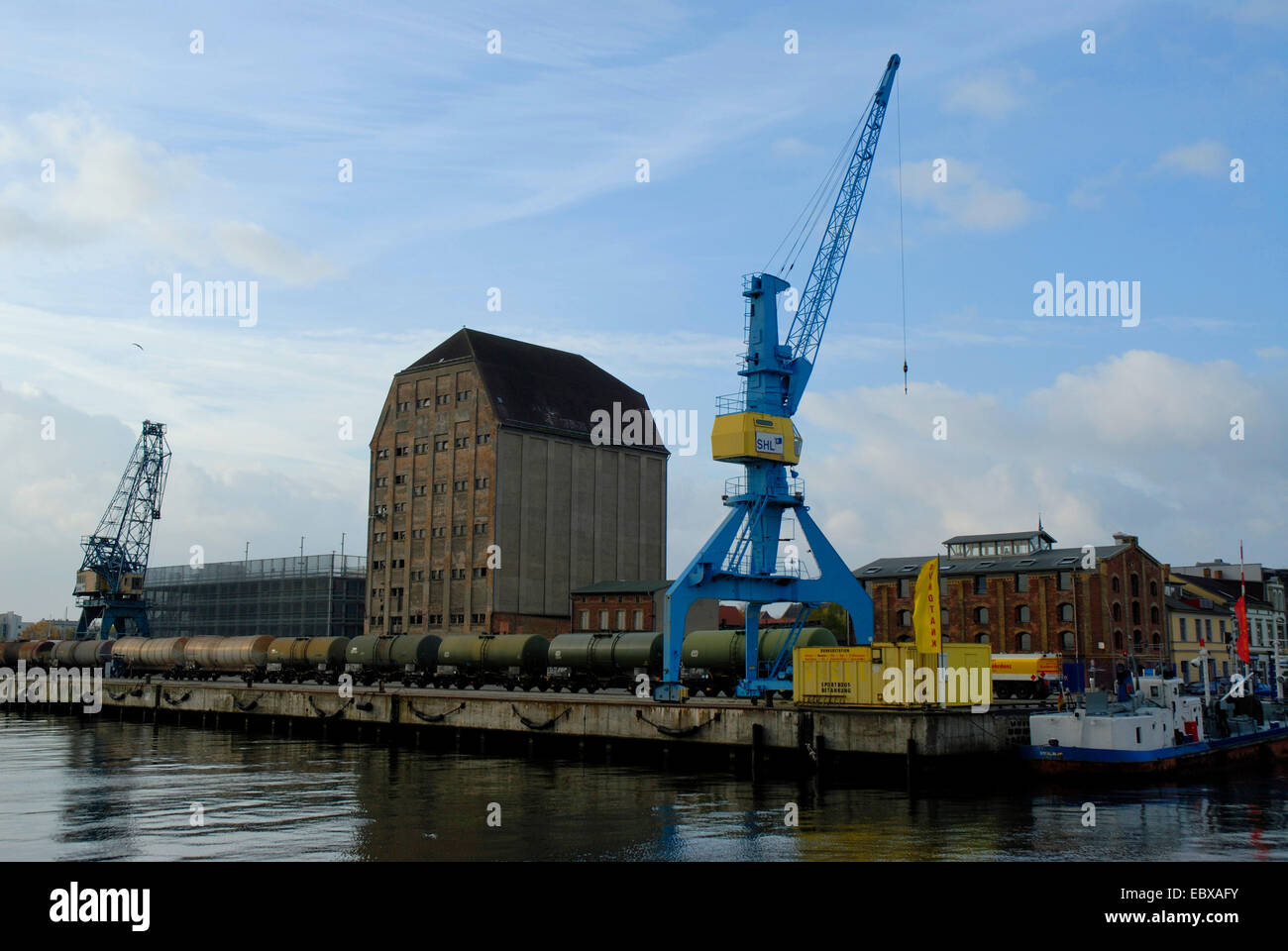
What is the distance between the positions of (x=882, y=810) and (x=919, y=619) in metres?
9.06

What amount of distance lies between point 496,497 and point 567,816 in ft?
223

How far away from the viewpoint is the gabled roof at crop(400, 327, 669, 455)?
3996 inches

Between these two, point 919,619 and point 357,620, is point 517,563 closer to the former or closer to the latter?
point 357,620

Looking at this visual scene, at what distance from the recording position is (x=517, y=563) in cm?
9794

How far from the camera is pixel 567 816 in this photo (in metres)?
30.5

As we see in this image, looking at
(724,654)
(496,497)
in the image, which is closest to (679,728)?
(724,654)

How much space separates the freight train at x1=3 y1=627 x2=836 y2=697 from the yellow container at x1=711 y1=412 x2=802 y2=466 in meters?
9.36

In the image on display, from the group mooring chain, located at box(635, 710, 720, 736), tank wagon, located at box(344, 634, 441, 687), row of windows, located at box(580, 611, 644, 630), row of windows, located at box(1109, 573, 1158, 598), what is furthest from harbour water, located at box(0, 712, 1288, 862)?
row of windows, located at box(580, 611, 644, 630)

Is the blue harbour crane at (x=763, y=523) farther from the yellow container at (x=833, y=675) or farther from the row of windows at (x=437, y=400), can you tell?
the row of windows at (x=437, y=400)

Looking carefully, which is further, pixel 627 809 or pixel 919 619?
pixel 919 619

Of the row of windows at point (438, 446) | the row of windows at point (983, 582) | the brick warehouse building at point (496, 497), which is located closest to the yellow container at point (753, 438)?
the row of windows at point (983, 582)

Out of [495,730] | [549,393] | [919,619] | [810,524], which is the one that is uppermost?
[549,393]
